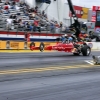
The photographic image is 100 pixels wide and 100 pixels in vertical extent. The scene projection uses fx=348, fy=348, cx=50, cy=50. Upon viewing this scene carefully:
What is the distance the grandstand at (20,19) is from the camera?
36188 millimetres

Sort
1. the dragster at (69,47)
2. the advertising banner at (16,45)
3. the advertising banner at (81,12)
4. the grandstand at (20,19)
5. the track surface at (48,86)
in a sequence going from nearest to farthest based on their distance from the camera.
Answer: the track surface at (48,86), the dragster at (69,47), the advertising banner at (16,45), the grandstand at (20,19), the advertising banner at (81,12)

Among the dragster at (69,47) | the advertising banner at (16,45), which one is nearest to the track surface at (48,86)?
the dragster at (69,47)

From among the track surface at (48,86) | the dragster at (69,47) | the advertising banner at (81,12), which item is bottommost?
the track surface at (48,86)

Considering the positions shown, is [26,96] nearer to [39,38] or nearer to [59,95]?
[59,95]

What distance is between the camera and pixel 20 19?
38.0 m

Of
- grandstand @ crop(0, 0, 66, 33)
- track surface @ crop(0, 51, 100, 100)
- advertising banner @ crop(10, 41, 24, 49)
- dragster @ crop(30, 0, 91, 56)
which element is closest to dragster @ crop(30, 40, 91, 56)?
dragster @ crop(30, 0, 91, 56)

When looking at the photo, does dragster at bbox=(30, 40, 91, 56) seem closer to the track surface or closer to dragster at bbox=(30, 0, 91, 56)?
dragster at bbox=(30, 0, 91, 56)

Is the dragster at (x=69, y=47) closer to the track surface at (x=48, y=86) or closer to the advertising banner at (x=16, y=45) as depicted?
the advertising banner at (x=16, y=45)

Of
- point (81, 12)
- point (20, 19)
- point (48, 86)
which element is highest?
point (81, 12)

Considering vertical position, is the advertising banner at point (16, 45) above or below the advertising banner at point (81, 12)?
below

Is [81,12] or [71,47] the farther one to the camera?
[81,12]

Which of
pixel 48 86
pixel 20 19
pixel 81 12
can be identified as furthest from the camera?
pixel 81 12

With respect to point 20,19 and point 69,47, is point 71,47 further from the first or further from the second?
point 20,19

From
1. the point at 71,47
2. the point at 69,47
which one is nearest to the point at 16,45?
the point at 71,47
